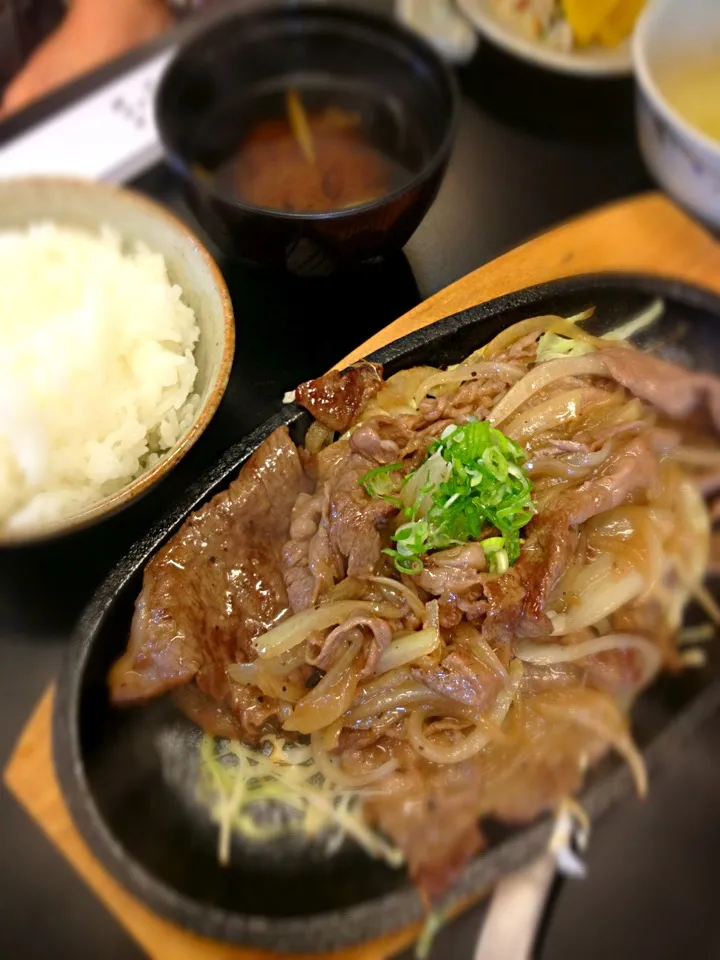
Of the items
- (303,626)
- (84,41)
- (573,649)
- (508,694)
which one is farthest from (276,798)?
(84,41)

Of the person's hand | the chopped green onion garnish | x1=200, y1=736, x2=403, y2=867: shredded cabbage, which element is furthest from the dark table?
the chopped green onion garnish

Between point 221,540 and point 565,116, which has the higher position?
point 221,540

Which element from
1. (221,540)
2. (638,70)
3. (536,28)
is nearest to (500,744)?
(221,540)

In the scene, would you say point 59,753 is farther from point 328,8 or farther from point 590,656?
point 328,8

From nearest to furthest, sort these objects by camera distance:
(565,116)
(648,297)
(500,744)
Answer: (500,744), (648,297), (565,116)

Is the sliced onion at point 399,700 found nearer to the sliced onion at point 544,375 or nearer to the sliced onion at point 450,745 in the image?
the sliced onion at point 450,745

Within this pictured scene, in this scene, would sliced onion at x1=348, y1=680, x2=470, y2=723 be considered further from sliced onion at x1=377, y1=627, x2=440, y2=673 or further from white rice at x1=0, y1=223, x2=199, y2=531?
white rice at x1=0, y1=223, x2=199, y2=531
